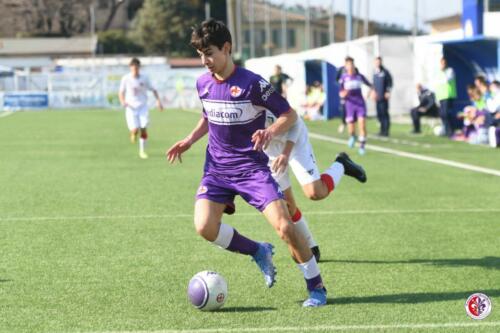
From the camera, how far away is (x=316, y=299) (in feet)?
22.4

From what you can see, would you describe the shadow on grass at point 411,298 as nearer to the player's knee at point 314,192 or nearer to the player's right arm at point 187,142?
the player's knee at point 314,192

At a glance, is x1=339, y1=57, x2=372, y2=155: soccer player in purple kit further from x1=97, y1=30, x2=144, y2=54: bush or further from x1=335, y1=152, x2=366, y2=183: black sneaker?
x1=97, y1=30, x2=144, y2=54: bush

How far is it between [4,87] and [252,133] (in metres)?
57.3

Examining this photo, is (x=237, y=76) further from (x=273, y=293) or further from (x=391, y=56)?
(x=391, y=56)

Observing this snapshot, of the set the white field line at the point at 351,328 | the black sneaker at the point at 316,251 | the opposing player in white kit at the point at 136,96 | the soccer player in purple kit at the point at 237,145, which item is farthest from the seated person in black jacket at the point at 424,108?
the white field line at the point at 351,328

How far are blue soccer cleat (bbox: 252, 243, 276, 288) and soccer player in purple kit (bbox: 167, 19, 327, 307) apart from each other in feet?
0.03

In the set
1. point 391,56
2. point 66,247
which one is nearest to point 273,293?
point 66,247

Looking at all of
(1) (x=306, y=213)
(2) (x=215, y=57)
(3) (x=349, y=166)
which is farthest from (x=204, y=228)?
(1) (x=306, y=213)

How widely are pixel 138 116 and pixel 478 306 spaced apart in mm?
14739

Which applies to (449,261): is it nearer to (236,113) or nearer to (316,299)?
(316,299)

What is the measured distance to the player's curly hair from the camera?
6637 millimetres

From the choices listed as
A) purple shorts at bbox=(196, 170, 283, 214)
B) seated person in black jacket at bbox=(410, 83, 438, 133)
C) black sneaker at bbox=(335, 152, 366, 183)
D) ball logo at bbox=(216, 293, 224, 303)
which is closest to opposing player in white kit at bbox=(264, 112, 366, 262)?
black sneaker at bbox=(335, 152, 366, 183)

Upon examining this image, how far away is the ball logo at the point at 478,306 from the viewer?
255 inches

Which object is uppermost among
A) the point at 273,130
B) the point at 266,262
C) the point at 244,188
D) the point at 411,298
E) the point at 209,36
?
the point at 209,36
